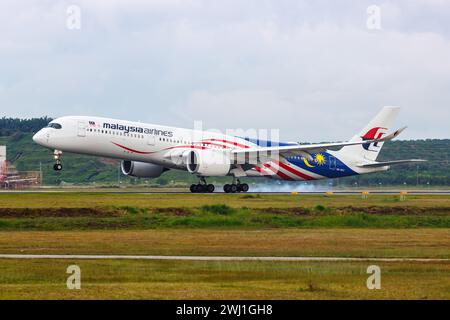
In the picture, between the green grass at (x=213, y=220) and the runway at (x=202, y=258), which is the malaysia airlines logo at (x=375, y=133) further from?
the runway at (x=202, y=258)

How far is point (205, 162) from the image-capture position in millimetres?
73688

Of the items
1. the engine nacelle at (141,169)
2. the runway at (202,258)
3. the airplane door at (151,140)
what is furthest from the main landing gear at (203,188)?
the runway at (202,258)

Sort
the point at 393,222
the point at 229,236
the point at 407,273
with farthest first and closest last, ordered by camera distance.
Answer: the point at 393,222, the point at 229,236, the point at 407,273

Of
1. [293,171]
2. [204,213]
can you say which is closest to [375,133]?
[293,171]

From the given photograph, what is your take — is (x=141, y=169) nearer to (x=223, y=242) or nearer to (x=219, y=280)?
(x=223, y=242)

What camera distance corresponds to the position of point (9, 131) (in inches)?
7574

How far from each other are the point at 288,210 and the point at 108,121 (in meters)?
19.5

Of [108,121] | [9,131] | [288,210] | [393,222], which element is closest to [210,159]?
[108,121]

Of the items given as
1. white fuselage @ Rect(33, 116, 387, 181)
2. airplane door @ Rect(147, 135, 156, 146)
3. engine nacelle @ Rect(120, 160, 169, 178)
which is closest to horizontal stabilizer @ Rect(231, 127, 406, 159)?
white fuselage @ Rect(33, 116, 387, 181)

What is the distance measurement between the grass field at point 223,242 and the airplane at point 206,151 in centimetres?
454

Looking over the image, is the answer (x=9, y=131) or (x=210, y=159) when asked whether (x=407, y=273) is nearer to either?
(x=210, y=159)

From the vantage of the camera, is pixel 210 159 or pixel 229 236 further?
pixel 210 159

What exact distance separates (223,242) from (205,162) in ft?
110
